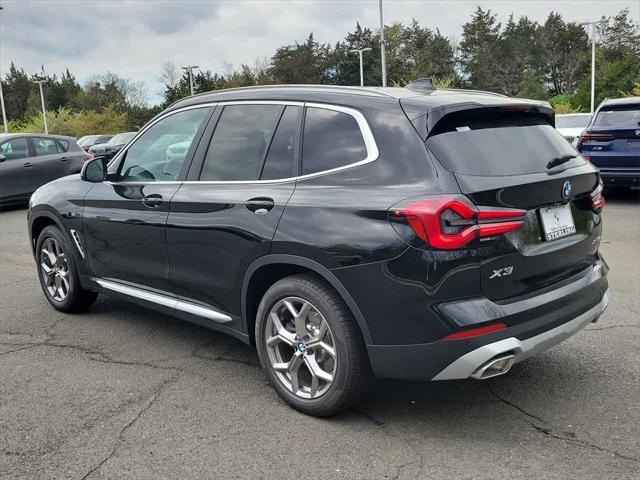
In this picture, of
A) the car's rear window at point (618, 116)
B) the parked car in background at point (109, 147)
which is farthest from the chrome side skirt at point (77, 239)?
the parked car in background at point (109, 147)

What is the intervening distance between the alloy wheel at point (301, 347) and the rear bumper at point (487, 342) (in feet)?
1.08

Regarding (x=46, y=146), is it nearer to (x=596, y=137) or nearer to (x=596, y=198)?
(x=596, y=137)

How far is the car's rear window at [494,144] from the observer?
3.05 m

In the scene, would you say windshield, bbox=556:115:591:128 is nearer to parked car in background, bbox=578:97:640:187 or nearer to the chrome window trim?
parked car in background, bbox=578:97:640:187

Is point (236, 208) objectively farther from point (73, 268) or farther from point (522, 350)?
point (73, 268)

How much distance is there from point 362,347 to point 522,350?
76 centimetres

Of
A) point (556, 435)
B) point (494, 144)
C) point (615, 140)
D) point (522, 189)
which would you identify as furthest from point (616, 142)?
point (556, 435)

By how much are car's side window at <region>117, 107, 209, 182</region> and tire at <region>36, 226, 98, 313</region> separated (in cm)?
97

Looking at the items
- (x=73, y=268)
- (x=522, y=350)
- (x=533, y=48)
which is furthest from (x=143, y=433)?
(x=533, y=48)

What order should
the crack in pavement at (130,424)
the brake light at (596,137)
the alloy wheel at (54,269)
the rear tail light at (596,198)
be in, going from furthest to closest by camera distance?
the brake light at (596,137) → the alloy wheel at (54,269) → the rear tail light at (596,198) → the crack in pavement at (130,424)

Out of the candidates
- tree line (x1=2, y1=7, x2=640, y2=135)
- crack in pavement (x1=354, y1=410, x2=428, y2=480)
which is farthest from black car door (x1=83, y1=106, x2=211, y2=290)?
tree line (x1=2, y1=7, x2=640, y2=135)

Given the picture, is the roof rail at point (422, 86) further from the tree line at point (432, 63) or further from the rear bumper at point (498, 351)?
the tree line at point (432, 63)

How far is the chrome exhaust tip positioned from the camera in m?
2.91

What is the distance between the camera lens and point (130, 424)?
3.36 meters
